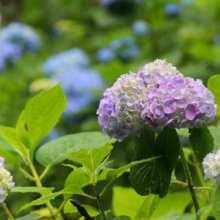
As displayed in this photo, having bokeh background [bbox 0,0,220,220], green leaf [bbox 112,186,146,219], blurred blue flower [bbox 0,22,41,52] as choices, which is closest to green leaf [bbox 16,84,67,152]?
green leaf [bbox 112,186,146,219]

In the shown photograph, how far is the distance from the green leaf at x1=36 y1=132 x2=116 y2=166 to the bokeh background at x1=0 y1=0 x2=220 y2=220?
98cm

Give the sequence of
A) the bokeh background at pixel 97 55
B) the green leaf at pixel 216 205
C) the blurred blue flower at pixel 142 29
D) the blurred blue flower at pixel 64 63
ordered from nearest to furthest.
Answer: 1. the green leaf at pixel 216 205
2. the bokeh background at pixel 97 55
3. the blurred blue flower at pixel 64 63
4. the blurred blue flower at pixel 142 29

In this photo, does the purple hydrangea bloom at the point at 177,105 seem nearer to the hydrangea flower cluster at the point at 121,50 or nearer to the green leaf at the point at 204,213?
the green leaf at the point at 204,213

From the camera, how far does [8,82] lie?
2422mm

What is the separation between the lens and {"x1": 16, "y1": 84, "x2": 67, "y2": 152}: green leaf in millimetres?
627

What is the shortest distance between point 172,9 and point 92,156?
2.24m

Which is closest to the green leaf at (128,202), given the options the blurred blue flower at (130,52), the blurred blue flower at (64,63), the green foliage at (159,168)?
the green foliage at (159,168)

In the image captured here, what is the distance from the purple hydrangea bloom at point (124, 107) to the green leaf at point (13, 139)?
0.64ft

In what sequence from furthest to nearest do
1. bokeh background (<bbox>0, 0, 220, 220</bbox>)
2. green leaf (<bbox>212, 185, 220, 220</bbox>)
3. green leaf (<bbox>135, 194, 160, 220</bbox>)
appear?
bokeh background (<bbox>0, 0, 220, 220</bbox>)
green leaf (<bbox>135, 194, 160, 220</bbox>)
green leaf (<bbox>212, 185, 220, 220</bbox>)

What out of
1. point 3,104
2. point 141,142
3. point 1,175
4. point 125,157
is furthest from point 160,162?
point 3,104

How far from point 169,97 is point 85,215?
179mm

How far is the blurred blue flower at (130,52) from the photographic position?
270 cm

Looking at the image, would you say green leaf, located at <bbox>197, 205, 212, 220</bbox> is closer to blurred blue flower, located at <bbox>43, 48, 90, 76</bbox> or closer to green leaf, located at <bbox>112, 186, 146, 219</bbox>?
green leaf, located at <bbox>112, 186, 146, 219</bbox>

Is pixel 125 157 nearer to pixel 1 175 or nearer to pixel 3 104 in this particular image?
pixel 3 104
